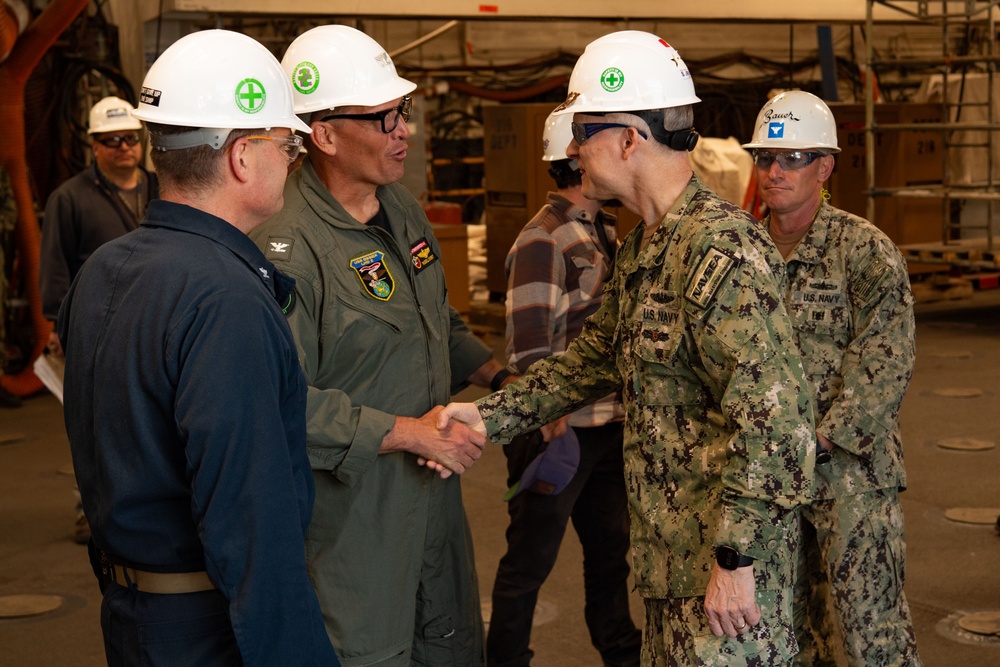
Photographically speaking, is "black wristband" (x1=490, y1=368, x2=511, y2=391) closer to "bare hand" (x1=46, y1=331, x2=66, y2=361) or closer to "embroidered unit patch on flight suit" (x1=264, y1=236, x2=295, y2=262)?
"embroidered unit patch on flight suit" (x1=264, y1=236, x2=295, y2=262)

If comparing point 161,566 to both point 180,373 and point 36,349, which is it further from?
point 36,349

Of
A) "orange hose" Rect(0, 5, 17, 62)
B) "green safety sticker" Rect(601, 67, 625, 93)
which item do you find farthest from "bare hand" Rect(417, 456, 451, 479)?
"orange hose" Rect(0, 5, 17, 62)

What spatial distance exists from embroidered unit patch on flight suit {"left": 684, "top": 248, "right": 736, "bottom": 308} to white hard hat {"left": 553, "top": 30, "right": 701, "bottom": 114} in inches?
15.6

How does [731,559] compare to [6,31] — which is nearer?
[731,559]

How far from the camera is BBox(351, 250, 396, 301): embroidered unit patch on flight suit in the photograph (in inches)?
110

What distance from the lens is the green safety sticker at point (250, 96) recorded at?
2.10 m

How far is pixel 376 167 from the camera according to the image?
9.37ft

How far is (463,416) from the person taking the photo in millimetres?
2941

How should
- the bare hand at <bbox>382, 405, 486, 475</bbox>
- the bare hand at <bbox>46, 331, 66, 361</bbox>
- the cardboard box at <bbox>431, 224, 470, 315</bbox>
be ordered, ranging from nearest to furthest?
1. the bare hand at <bbox>382, 405, 486, 475</bbox>
2. the bare hand at <bbox>46, 331, 66, 361</bbox>
3. the cardboard box at <bbox>431, 224, 470, 315</bbox>

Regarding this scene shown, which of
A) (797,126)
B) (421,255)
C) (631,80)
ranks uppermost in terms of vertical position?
(631,80)

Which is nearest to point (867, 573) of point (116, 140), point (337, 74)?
point (337, 74)

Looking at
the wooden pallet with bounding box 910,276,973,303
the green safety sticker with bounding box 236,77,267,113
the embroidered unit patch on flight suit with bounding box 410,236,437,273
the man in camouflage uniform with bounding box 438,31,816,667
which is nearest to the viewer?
the green safety sticker with bounding box 236,77,267,113

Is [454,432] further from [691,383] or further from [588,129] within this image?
[588,129]

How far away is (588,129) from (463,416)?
77 centimetres
